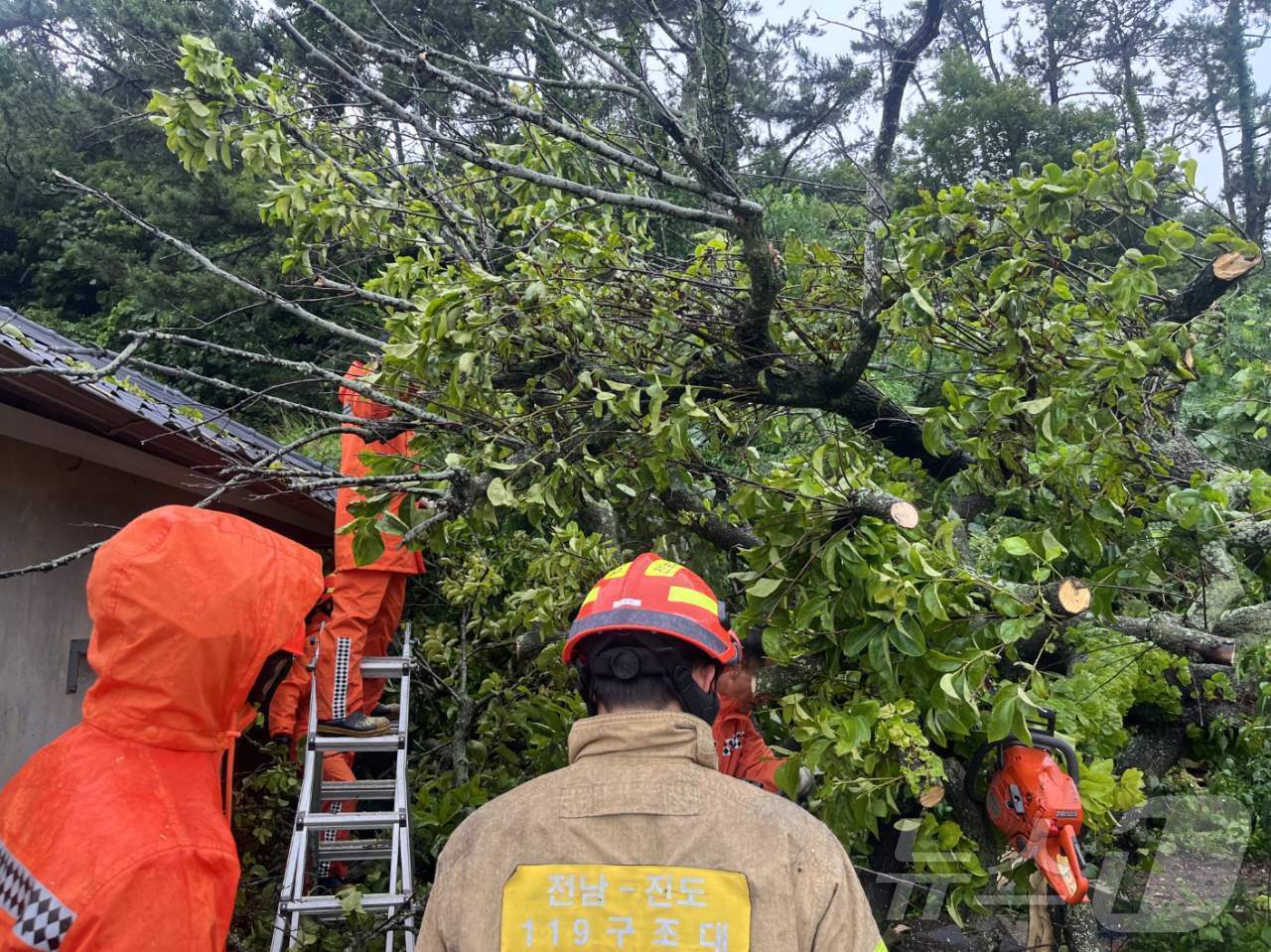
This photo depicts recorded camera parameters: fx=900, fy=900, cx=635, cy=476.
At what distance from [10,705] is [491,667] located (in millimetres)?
2300

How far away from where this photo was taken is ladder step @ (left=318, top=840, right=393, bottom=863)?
3705mm

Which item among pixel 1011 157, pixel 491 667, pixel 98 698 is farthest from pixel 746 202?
pixel 1011 157

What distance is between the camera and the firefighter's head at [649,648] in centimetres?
156

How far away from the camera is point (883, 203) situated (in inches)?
123

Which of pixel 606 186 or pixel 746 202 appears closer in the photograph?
pixel 746 202

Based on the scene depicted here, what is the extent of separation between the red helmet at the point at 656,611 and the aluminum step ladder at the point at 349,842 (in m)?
2.04

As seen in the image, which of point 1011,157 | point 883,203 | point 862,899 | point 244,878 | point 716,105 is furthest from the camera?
point 1011,157

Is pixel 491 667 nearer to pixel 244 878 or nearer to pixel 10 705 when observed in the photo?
pixel 244 878

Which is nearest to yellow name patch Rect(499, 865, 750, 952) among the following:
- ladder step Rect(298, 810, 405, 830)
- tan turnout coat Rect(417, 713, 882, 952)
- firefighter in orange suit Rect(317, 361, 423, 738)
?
tan turnout coat Rect(417, 713, 882, 952)

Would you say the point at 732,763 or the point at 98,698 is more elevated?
the point at 98,698

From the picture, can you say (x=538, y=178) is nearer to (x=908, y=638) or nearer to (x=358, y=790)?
(x=908, y=638)

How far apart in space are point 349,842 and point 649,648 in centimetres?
278

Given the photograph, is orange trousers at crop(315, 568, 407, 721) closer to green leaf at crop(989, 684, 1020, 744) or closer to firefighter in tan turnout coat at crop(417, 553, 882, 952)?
firefighter in tan turnout coat at crop(417, 553, 882, 952)

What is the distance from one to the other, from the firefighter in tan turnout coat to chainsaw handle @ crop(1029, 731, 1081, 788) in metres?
1.44
